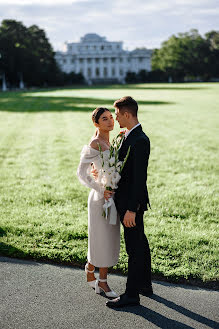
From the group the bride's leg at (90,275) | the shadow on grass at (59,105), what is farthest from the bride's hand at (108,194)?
the shadow on grass at (59,105)

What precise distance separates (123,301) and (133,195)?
0.97 metres

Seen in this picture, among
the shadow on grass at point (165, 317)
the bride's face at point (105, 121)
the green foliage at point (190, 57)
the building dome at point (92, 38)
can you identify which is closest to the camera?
the shadow on grass at point (165, 317)

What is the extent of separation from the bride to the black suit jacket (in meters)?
0.14

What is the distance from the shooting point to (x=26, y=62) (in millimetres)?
65812

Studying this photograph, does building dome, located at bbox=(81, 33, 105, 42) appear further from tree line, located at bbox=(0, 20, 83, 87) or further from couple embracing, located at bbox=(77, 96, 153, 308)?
couple embracing, located at bbox=(77, 96, 153, 308)

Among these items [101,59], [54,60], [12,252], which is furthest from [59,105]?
[101,59]

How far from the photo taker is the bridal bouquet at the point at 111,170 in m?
3.08

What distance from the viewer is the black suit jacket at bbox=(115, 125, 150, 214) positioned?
3.00 metres

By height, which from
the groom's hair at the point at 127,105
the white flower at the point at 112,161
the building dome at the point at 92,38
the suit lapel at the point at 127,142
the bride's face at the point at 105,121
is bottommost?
the white flower at the point at 112,161

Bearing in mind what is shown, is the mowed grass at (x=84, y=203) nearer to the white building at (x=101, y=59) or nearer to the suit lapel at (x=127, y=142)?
the suit lapel at (x=127, y=142)

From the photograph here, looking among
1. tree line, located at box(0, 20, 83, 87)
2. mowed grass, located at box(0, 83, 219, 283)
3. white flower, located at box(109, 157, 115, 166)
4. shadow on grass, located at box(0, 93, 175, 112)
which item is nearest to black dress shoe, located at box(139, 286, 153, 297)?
mowed grass, located at box(0, 83, 219, 283)

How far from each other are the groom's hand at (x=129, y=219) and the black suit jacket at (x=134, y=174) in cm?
3

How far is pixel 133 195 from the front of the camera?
9.98 feet

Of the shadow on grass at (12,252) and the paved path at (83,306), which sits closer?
the paved path at (83,306)
